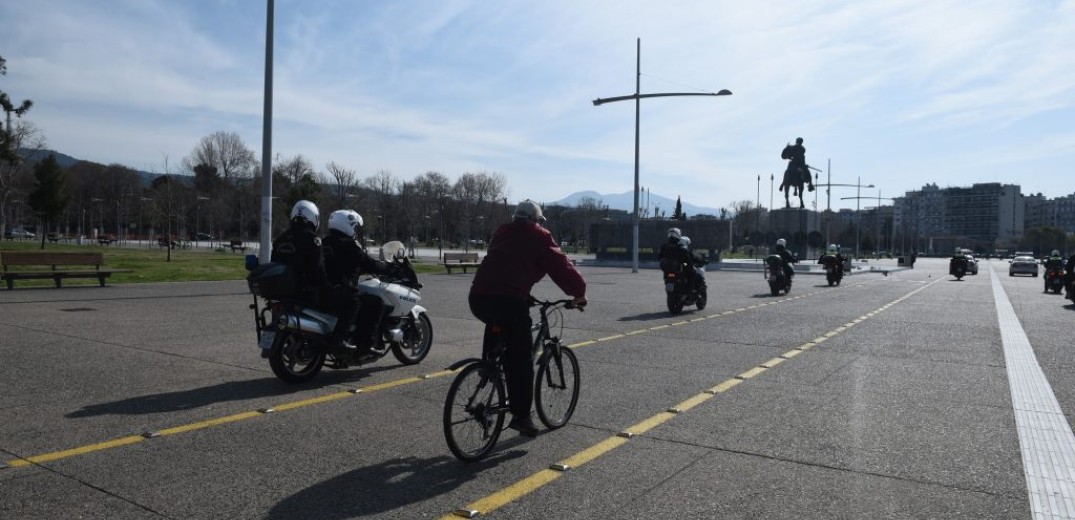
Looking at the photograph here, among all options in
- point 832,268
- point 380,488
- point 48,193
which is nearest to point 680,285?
point 380,488

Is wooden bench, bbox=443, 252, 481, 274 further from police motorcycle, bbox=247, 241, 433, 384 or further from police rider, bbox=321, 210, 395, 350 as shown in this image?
police rider, bbox=321, 210, 395, 350

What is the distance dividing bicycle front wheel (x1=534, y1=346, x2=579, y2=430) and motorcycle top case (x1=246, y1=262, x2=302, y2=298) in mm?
2817

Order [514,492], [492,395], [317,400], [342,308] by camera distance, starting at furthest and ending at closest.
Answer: [342,308]
[317,400]
[492,395]
[514,492]

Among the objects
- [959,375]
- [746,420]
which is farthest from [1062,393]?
[746,420]

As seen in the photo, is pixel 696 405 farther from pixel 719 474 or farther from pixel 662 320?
pixel 662 320

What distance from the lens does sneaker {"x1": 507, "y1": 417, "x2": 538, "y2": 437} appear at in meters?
5.25

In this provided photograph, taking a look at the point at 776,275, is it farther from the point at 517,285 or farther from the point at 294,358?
the point at 517,285

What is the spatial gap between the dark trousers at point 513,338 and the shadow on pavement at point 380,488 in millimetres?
435

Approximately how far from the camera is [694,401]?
6938 millimetres

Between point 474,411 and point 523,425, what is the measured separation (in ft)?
1.74

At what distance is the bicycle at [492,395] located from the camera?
4.78m

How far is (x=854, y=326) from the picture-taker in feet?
45.6

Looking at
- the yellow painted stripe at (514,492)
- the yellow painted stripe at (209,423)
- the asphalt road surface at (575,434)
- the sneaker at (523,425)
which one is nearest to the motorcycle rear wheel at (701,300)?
the asphalt road surface at (575,434)

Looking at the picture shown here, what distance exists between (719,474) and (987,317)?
48.1 feet
